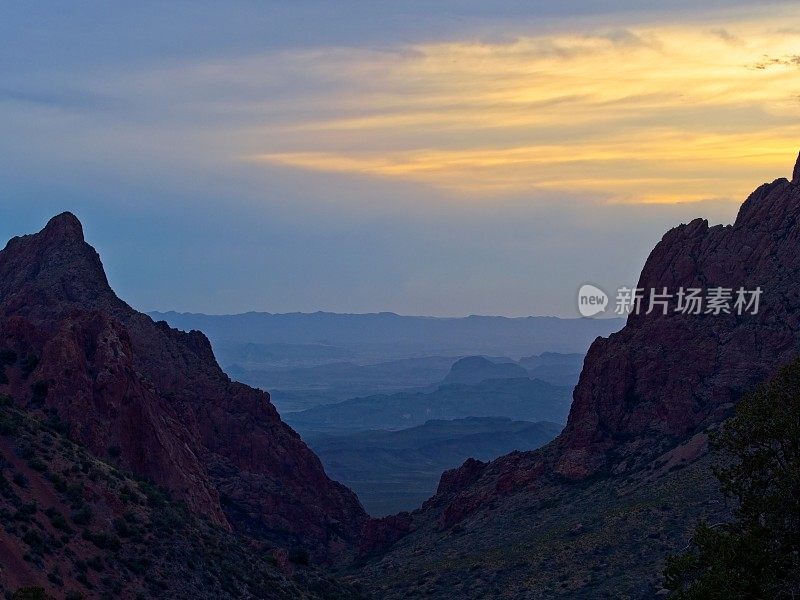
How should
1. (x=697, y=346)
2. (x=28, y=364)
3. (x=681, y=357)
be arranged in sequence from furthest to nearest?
(x=681, y=357)
(x=697, y=346)
(x=28, y=364)

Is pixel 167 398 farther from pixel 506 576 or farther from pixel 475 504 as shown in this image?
pixel 506 576

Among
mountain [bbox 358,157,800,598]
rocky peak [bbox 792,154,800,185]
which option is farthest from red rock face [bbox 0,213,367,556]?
rocky peak [bbox 792,154,800,185]

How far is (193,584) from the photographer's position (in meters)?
52.8

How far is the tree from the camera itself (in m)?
30.8

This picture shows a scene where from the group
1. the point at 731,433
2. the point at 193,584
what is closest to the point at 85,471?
the point at 193,584

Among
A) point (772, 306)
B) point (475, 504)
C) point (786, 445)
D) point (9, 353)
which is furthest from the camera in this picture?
point (475, 504)

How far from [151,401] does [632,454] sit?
3884 cm

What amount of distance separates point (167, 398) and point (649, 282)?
149 ft

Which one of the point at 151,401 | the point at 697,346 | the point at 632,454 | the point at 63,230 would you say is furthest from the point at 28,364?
the point at 697,346

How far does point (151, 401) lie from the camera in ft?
272

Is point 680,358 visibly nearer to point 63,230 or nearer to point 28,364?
point 28,364

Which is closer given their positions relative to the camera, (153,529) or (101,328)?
(153,529)

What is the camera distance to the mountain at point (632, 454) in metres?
71.9

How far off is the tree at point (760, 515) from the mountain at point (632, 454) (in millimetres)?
36005
